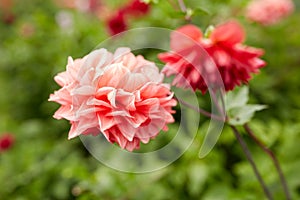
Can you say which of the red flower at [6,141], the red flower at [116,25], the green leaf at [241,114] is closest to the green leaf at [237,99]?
the green leaf at [241,114]

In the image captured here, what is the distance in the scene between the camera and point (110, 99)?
84cm

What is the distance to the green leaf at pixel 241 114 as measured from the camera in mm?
1067

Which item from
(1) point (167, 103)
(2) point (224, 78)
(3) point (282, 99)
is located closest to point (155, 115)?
(1) point (167, 103)

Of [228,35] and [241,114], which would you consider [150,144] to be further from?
[228,35]

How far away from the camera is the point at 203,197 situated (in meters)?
1.60

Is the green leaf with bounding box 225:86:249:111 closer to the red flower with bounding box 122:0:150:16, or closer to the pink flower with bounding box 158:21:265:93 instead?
the pink flower with bounding box 158:21:265:93

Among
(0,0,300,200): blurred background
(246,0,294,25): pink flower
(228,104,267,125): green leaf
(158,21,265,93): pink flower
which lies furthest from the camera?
(246,0,294,25): pink flower

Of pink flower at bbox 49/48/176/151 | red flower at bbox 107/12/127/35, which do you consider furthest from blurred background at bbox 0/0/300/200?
pink flower at bbox 49/48/176/151

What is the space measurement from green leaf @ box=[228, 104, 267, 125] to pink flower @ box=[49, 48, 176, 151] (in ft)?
0.78

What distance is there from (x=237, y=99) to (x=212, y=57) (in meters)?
0.20

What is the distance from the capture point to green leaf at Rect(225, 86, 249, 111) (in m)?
1.11

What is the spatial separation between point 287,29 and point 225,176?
90cm

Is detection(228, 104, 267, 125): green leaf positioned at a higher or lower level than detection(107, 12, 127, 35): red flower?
higher

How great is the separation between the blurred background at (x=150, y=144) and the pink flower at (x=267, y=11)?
2.1 inches
